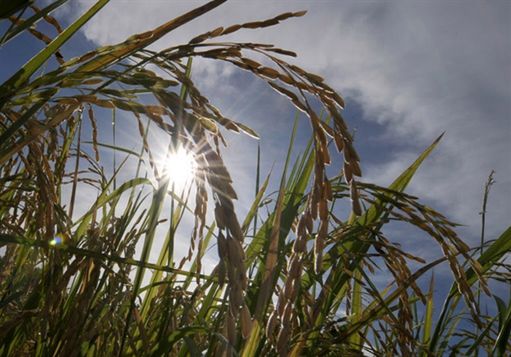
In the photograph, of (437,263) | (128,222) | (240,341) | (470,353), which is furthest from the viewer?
(470,353)

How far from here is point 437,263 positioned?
1.74 metres

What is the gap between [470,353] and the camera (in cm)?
214

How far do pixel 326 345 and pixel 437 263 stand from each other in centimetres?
→ 45

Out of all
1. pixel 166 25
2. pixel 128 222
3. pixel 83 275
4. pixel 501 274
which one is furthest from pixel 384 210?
pixel 166 25

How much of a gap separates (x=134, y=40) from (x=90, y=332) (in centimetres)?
88

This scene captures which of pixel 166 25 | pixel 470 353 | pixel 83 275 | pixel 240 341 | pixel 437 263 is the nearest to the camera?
pixel 166 25

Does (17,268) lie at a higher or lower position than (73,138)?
lower

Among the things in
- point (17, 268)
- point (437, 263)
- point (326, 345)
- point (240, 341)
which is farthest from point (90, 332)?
point (437, 263)

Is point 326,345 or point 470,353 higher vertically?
point 470,353

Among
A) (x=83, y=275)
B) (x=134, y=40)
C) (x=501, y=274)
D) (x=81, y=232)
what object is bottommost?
(x=83, y=275)

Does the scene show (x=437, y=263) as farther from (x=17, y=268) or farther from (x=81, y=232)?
(x=17, y=268)

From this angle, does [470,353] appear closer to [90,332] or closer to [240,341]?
[240,341]

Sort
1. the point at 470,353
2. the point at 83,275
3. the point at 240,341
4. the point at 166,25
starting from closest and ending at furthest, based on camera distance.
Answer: the point at 166,25 → the point at 240,341 → the point at 83,275 → the point at 470,353

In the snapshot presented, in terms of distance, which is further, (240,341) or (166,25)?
(240,341)
